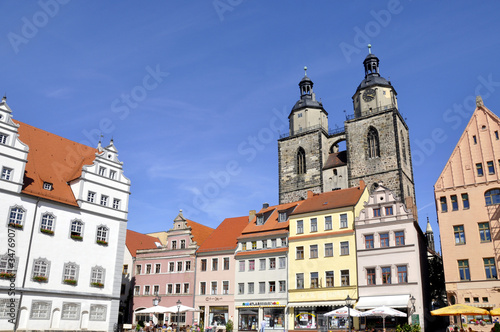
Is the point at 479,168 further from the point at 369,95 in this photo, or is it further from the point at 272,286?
the point at 369,95

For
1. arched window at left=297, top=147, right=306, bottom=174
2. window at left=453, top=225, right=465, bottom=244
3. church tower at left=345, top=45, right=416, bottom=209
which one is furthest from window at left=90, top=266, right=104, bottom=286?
arched window at left=297, top=147, right=306, bottom=174

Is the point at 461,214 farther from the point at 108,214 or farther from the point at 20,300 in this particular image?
the point at 20,300

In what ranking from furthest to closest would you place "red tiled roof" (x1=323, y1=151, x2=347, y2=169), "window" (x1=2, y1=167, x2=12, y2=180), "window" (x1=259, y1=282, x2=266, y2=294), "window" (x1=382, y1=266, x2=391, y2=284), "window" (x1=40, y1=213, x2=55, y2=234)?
1. "red tiled roof" (x1=323, y1=151, x2=347, y2=169)
2. "window" (x1=259, y1=282, x2=266, y2=294)
3. "window" (x1=40, y1=213, x2=55, y2=234)
4. "window" (x1=382, y1=266, x2=391, y2=284)
5. "window" (x1=2, y1=167, x2=12, y2=180)

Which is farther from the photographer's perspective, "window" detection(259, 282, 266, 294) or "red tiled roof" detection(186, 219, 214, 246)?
"red tiled roof" detection(186, 219, 214, 246)

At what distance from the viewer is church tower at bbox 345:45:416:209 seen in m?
58.8

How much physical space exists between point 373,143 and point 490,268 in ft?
105

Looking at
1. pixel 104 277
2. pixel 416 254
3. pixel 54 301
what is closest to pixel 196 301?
pixel 104 277

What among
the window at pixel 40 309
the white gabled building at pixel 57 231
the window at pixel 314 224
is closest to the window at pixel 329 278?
the window at pixel 314 224

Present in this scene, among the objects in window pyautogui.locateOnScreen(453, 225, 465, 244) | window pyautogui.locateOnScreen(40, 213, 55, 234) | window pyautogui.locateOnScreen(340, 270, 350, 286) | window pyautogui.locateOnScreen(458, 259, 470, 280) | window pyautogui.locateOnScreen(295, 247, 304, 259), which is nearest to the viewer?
window pyautogui.locateOnScreen(458, 259, 470, 280)

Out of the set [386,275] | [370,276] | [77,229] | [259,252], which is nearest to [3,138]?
[77,229]

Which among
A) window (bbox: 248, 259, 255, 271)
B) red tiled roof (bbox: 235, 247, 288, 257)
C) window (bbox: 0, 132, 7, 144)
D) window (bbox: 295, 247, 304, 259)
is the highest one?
window (bbox: 0, 132, 7, 144)

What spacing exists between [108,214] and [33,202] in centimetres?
701

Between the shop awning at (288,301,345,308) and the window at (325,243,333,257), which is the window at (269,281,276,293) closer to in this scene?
the shop awning at (288,301,345,308)

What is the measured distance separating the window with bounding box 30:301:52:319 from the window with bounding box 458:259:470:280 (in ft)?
99.9
